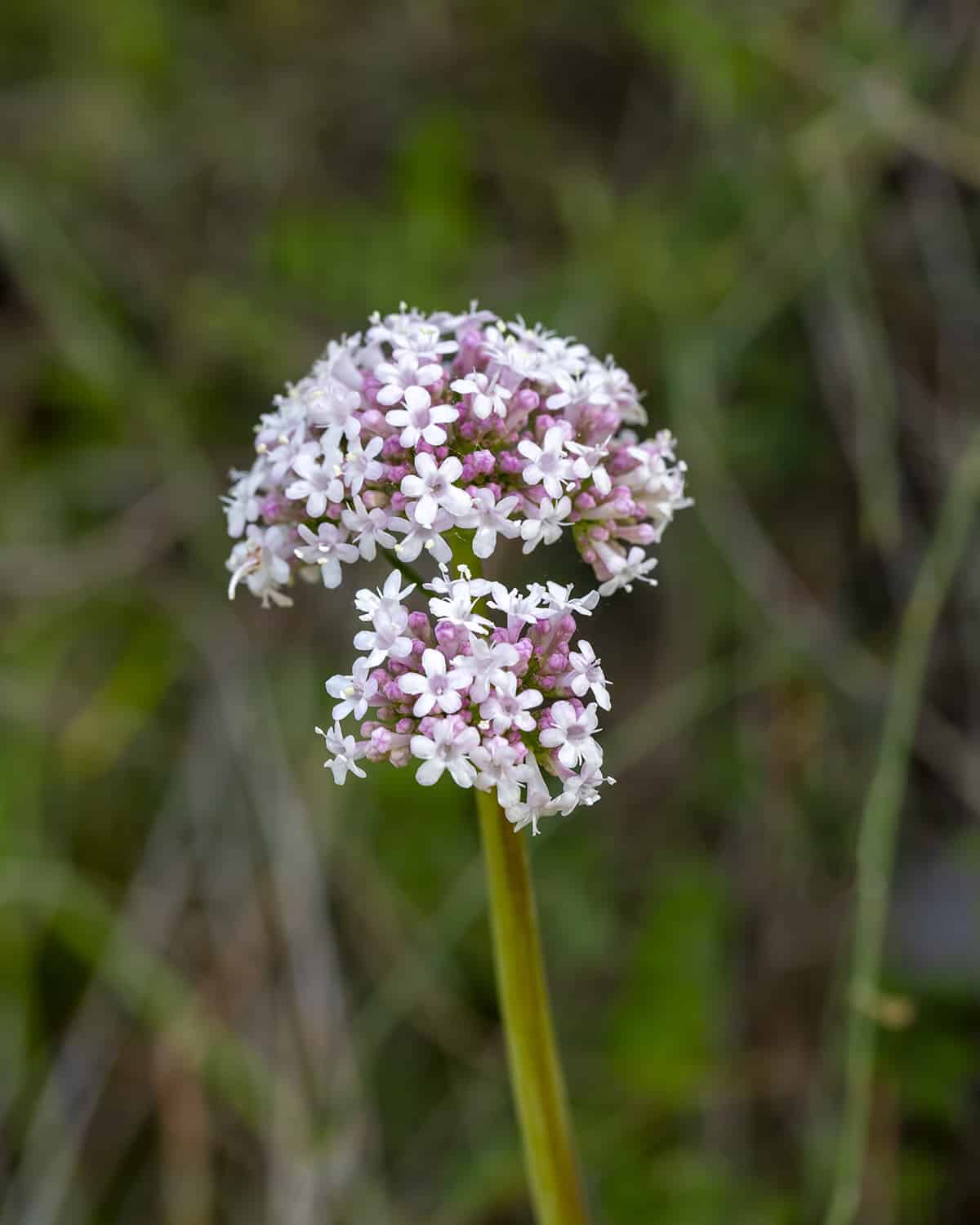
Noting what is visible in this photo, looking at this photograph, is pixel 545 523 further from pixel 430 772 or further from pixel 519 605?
pixel 430 772

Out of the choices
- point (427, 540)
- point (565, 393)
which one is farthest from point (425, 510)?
point (565, 393)

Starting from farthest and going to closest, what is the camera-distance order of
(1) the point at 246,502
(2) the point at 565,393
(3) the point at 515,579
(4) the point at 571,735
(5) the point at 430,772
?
1. (3) the point at 515,579
2. (1) the point at 246,502
3. (2) the point at 565,393
4. (4) the point at 571,735
5. (5) the point at 430,772

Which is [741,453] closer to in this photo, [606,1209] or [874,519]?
[874,519]

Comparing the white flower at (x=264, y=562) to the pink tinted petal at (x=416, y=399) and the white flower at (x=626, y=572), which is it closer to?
the pink tinted petal at (x=416, y=399)

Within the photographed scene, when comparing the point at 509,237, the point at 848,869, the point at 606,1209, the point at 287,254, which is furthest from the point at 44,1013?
the point at 509,237

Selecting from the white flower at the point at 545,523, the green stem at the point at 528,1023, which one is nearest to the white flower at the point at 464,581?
the white flower at the point at 545,523

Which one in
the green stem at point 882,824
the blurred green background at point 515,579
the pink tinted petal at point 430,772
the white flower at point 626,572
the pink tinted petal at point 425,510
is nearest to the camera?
the pink tinted petal at point 430,772

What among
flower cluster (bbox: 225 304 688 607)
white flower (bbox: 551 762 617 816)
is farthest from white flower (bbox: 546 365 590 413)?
white flower (bbox: 551 762 617 816)
